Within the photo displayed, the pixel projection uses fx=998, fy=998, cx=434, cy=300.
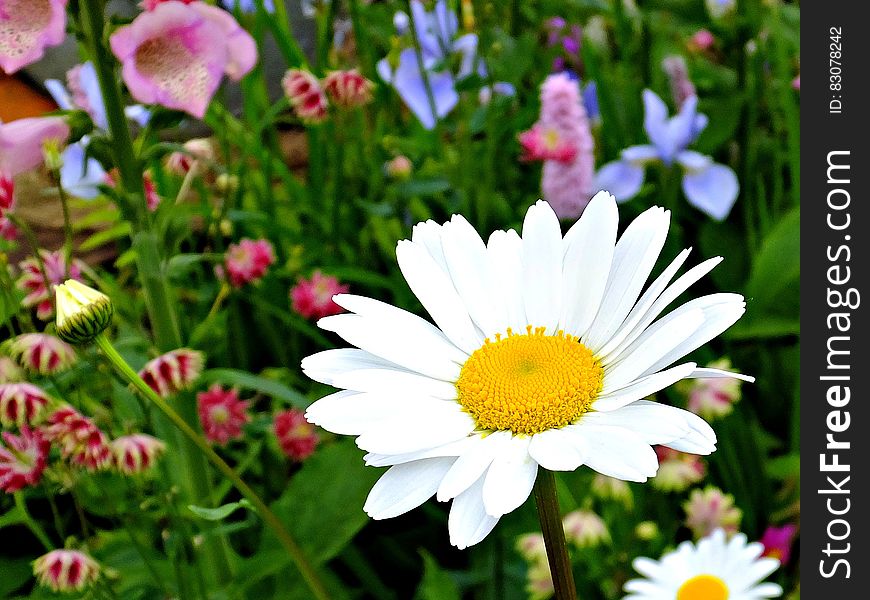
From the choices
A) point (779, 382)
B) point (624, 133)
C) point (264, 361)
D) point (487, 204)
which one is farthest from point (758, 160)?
point (264, 361)

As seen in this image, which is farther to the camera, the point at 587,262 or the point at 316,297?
the point at 316,297

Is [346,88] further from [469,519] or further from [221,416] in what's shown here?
[469,519]

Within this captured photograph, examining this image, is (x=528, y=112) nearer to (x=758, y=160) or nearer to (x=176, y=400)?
(x=758, y=160)

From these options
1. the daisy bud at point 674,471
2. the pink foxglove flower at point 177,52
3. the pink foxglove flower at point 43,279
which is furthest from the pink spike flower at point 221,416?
the daisy bud at point 674,471

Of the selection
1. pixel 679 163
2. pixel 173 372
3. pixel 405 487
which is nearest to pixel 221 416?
pixel 173 372

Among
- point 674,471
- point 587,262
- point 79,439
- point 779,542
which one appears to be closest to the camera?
point 587,262

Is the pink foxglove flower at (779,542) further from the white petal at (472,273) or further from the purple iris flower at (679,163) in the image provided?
the white petal at (472,273)

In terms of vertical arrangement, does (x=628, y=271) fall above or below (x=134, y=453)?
above

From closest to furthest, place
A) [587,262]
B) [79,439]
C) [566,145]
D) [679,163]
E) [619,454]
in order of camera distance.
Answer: [619,454]
[587,262]
[79,439]
[566,145]
[679,163]
